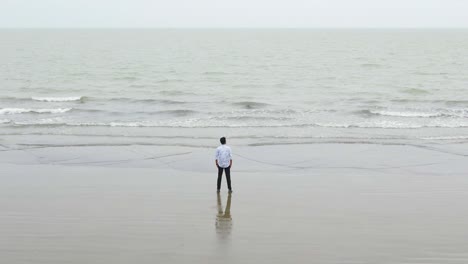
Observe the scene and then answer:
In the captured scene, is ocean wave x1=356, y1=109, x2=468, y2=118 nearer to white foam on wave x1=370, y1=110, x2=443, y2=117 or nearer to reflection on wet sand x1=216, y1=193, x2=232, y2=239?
white foam on wave x1=370, y1=110, x2=443, y2=117

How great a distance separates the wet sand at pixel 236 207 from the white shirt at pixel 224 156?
29.6 inches

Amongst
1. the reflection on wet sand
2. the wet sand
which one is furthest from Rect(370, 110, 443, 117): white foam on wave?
the reflection on wet sand

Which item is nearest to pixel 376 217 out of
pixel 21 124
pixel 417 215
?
pixel 417 215

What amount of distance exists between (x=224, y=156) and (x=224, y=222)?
238 cm

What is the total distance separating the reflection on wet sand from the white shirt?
3.46 ft

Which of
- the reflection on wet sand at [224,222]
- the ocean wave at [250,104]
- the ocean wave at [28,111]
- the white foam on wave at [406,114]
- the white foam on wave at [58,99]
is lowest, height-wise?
the reflection on wet sand at [224,222]

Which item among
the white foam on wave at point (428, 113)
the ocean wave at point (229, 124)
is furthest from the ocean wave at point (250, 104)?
the white foam on wave at point (428, 113)

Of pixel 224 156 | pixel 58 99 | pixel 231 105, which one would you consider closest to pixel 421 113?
pixel 231 105

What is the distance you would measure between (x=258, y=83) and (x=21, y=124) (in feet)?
71.9

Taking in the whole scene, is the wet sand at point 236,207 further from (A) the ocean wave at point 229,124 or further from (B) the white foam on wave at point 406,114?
(B) the white foam on wave at point 406,114

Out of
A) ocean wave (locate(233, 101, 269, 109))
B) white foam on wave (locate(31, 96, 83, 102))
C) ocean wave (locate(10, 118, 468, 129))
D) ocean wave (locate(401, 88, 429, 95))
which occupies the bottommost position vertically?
ocean wave (locate(10, 118, 468, 129))

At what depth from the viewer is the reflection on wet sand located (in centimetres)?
1104

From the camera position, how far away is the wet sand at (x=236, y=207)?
10.0 meters

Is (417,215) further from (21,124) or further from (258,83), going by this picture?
(258,83)
